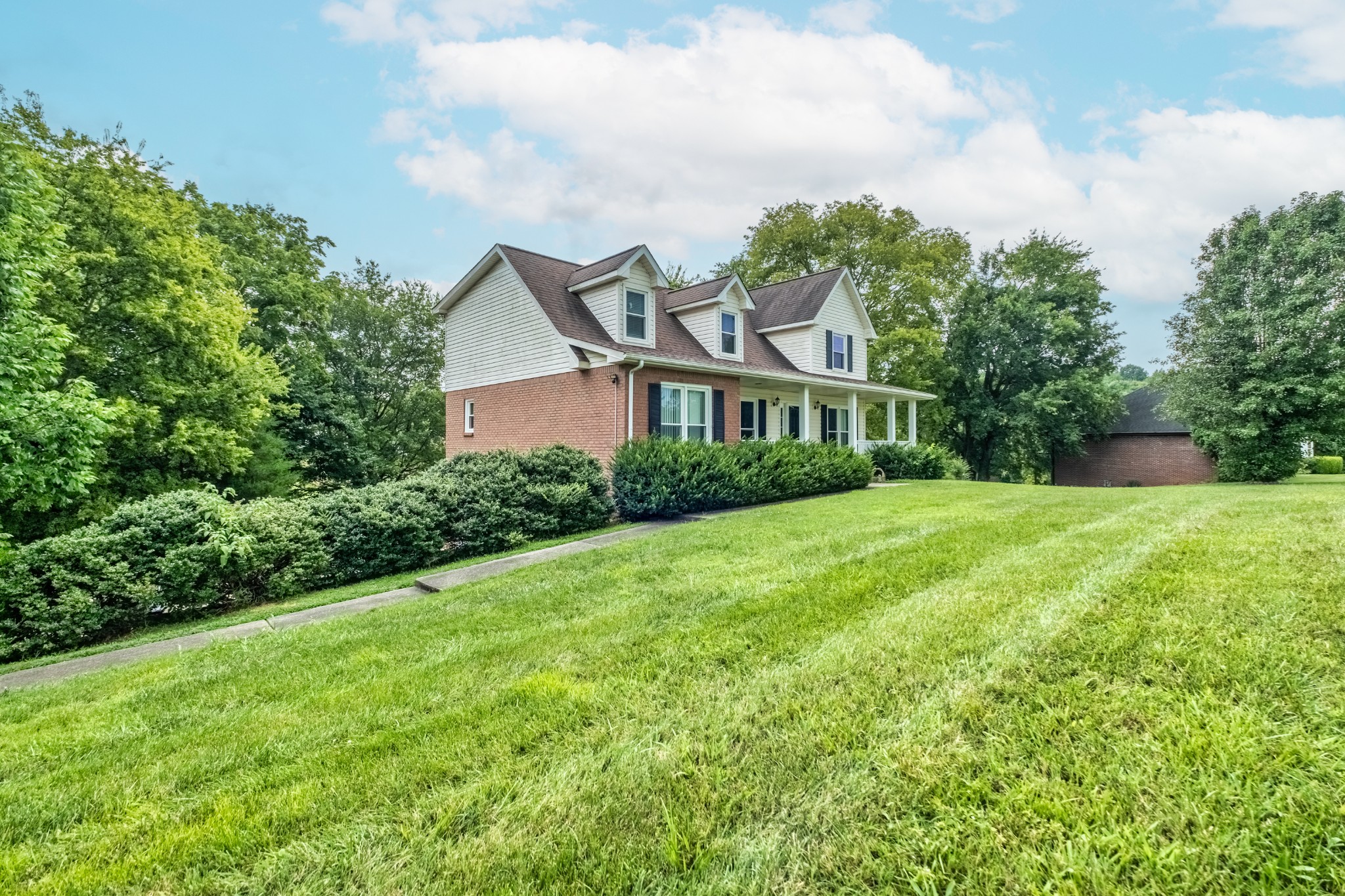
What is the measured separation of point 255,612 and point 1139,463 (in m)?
32.7

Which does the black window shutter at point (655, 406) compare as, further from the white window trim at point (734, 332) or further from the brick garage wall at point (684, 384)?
the white window trim at point (734, 332)

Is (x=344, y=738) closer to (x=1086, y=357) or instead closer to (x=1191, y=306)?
(x=1191, y=306)

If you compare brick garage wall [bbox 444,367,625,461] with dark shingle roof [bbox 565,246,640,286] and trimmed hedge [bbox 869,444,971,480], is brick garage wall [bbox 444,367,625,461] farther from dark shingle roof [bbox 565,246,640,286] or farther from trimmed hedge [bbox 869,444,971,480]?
trimmed hedge [bbox 869,444,971,480]

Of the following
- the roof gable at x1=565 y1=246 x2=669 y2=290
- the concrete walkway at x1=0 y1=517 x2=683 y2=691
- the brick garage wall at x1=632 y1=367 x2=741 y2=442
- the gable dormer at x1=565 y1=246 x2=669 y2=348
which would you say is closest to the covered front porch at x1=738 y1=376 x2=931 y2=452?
the brick garage wall at x1=632 y1=367 x2=741 y2=442

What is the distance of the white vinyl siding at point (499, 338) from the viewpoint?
1506cm

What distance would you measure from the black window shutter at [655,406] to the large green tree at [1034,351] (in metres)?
19.1

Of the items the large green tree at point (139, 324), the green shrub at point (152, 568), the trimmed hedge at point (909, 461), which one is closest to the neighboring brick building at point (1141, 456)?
the trimmed hedge at point (909, 461)

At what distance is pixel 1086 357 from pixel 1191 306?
26.3ft

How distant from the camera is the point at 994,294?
90.8 ft

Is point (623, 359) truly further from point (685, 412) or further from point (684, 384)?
point (685, 412)

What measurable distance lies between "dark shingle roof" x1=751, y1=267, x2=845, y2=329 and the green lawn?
14.5 m

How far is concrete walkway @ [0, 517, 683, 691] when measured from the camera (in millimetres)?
5230

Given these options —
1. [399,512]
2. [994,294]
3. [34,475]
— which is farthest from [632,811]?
[994,294]

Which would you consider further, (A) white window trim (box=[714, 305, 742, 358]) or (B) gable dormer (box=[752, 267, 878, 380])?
(B) gable dormer (box=[752, 267, 878, 380])
